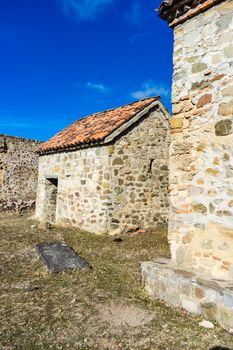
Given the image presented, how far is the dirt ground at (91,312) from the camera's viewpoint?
11.0 ft

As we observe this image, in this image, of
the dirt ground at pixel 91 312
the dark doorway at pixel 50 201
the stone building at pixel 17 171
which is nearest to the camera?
the dirt ground at pixel 91 312

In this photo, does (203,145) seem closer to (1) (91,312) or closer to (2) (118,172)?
(1) (91,312)

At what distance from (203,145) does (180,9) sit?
224cm

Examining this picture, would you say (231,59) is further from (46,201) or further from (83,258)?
(46,201)

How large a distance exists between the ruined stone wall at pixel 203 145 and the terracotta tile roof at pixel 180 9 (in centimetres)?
8

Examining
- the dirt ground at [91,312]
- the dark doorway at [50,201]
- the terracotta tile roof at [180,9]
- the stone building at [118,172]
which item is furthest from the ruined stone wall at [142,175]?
the terracotta tile roof at [180,9]

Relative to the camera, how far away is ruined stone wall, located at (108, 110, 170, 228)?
9.67m

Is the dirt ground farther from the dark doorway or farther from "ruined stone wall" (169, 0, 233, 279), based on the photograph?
the dark doorway

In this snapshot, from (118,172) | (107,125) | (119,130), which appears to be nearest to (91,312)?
(118,172)

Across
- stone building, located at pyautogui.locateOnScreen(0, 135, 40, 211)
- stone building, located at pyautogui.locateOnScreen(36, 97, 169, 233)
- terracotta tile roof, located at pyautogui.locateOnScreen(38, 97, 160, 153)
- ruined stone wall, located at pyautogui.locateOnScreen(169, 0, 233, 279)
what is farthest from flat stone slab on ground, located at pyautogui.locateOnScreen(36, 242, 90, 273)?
stone building, located at pyautogui.locateOnScreen(0, 135, 40, 211)

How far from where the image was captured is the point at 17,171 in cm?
1802

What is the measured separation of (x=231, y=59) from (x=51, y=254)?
5118 mm

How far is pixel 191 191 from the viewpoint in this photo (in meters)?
4.55

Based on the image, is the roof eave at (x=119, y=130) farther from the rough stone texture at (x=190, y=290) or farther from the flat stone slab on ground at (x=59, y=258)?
the rough stone texture at (x=190, y=290)
